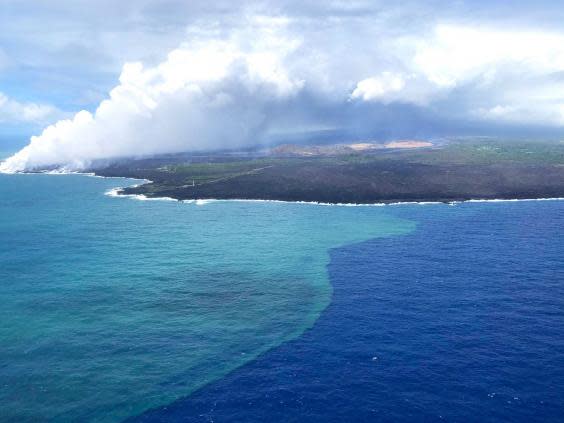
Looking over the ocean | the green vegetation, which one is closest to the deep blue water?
the ocean

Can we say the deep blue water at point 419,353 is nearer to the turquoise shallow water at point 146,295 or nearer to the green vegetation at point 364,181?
the turquoise shallow water at point 146,295

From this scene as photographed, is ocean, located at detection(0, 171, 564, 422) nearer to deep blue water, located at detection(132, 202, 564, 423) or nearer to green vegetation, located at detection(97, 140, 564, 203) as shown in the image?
deep blue water, located at detection(132, 202, 564, 423)

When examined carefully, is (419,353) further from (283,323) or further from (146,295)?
(146,295)

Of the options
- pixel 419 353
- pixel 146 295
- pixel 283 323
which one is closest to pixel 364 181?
pixel 146 295

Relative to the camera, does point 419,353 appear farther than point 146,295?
No

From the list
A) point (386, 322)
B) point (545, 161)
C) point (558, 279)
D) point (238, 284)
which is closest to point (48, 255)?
point (238, 284)

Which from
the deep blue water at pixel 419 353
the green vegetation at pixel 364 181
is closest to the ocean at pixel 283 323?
the deep blue water at pixel 419 353
